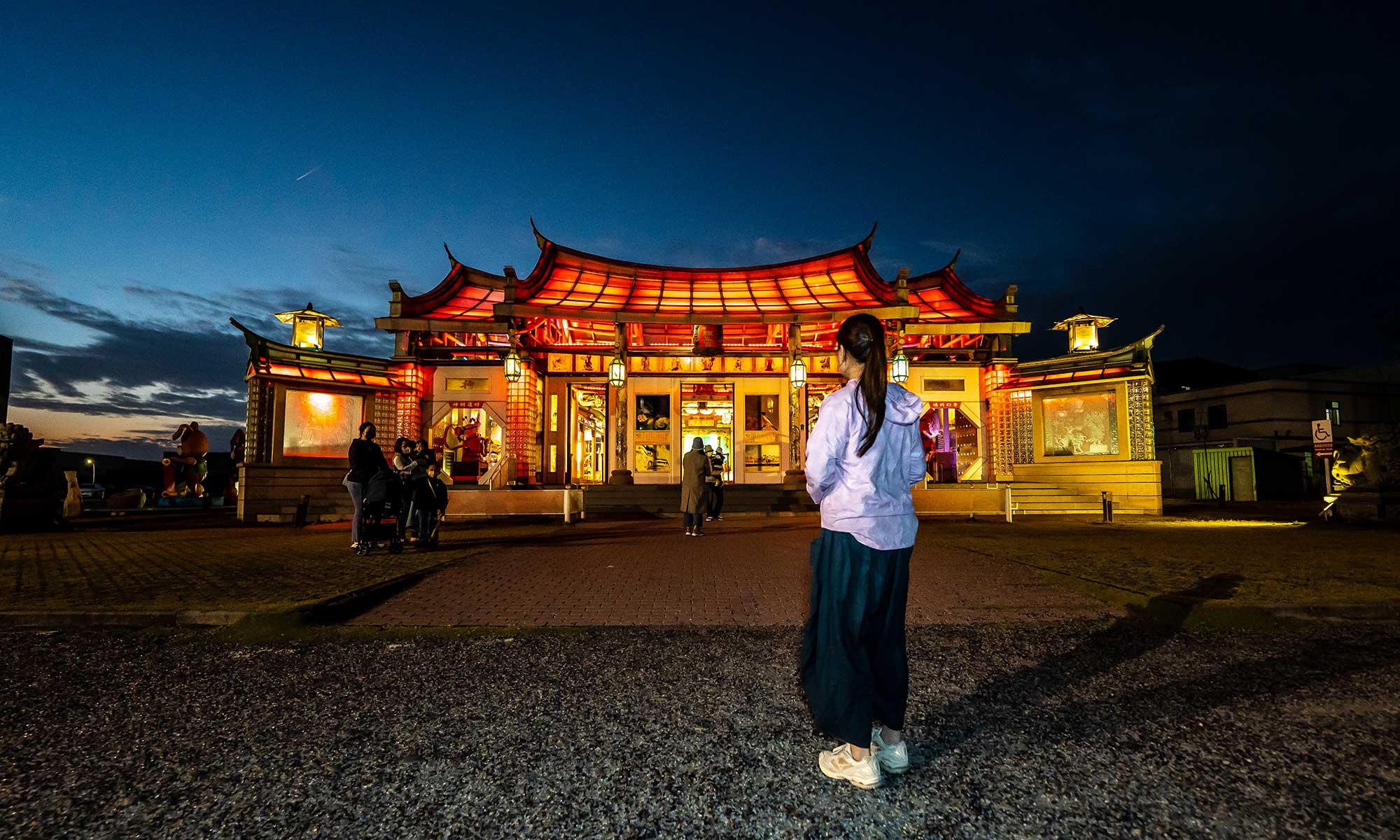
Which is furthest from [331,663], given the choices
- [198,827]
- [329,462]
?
[329,462]

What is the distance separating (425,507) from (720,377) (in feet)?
40.4

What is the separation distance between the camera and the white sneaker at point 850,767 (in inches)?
87.7

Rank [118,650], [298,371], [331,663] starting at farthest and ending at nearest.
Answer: [298,371] < [118,650] < [331,663]

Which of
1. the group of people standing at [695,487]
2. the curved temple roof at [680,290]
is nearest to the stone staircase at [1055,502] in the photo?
the curved temple roof at [680,290]

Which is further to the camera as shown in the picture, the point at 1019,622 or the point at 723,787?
the point at 1019,622

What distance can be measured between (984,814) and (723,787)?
0.85 meters

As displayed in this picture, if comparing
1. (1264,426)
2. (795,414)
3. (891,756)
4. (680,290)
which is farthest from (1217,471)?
(891,756)

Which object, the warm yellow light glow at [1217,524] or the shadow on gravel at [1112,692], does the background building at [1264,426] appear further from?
the shadow on gravel at [1112,692]

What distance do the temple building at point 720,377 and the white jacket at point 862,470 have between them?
15.3 meters

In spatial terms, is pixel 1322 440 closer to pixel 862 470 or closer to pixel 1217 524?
pixel 1217 524

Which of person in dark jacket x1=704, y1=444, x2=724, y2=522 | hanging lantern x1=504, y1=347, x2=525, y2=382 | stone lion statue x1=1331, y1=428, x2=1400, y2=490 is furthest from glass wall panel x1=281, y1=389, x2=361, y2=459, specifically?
stone lion statue x1=1331, y1=428, x2=1400, y2=490

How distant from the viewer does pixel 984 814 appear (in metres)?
2.04

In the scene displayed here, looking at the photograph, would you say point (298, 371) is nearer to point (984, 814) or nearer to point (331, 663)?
point (331, 663)

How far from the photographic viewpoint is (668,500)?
16.9 metres
